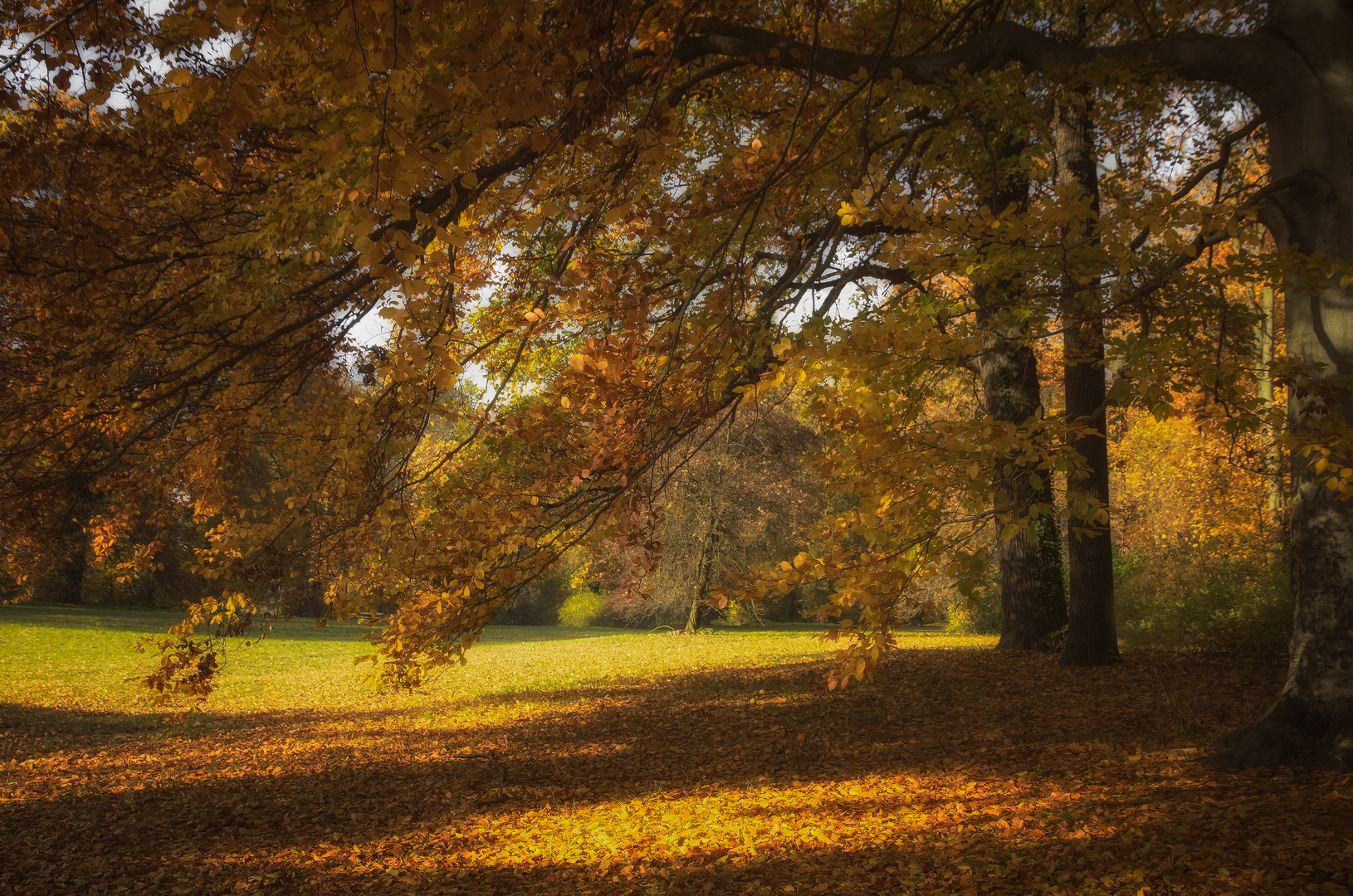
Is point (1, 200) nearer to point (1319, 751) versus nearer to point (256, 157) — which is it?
point (256, 157)

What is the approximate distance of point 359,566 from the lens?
6891 millimetres

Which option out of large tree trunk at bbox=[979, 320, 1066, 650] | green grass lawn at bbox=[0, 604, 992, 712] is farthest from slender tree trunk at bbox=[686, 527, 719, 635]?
large tree trunk at bbox=[979, 320, 1066, 650]

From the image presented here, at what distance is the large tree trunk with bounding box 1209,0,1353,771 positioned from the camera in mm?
4371

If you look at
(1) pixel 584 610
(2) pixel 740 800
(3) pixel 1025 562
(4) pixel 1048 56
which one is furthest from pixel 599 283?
(1) pixel 584 610

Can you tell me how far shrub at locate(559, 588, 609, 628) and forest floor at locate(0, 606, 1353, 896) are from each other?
21.8 meters

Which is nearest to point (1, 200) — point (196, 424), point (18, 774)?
point (196, 424)

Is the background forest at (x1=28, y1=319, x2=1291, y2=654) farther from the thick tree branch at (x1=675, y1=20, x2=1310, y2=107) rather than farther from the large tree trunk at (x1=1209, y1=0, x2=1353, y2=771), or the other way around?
the thick tree branch at (x1=675, y1=20, x2=1310, y2=107)

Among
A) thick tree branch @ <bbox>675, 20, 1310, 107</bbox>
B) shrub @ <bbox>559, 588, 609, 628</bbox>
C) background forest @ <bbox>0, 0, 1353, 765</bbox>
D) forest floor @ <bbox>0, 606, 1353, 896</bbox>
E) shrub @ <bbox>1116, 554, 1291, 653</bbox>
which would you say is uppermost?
thick tree branch @ <bbox>675, 20, 1310, 107</bbox>

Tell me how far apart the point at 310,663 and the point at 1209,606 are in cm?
1688

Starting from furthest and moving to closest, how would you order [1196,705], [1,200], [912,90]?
1. [1196,705]
2. [912,90]
3. [1,200]

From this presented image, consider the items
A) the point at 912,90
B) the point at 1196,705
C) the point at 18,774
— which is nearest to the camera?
the point at 912,90

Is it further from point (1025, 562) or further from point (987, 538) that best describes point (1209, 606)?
point (987, 538)

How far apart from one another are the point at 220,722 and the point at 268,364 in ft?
23.4

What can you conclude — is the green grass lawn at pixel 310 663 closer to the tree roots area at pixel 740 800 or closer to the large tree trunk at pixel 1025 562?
the tree roots area at pixel 740 800
